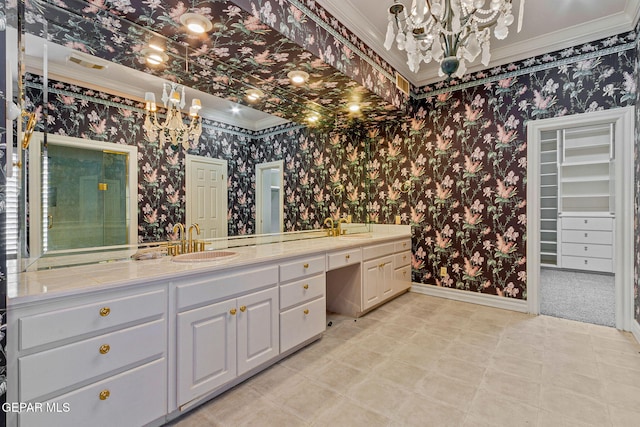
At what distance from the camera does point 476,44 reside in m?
1.72

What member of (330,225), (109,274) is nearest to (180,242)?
(109,274)

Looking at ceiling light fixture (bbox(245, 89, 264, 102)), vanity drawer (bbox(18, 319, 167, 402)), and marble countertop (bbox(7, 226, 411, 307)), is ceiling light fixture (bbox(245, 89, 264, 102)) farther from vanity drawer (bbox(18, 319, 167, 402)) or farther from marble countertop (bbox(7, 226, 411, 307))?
vanity drawer (bbox(18, 319, 167, 402))

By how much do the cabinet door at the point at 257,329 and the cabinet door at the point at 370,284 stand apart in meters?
1.20

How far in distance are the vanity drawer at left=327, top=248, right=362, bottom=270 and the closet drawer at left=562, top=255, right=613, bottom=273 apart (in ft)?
14.6

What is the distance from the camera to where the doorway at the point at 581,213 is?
2.63 metres

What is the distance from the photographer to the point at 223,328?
1.70 m

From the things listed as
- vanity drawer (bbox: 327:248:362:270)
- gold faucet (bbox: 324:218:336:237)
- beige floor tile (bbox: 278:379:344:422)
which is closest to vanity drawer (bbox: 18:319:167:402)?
beige floor tile (bbox: 278:379:344:422)

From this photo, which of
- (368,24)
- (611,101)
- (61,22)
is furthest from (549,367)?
(61,22)

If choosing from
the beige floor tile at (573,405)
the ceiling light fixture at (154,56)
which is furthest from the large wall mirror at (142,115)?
the beige floor tile at (573,405)

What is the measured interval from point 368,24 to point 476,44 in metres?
1.25

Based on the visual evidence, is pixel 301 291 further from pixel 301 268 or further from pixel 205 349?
pixel 205 349

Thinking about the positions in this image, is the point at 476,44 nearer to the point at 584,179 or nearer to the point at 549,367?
the point at 549,367

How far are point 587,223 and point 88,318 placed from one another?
258 inches

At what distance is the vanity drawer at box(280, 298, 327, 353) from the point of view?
6.91 feet
